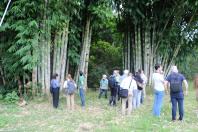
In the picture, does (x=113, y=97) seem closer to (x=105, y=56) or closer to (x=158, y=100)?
(x=158, y=100)

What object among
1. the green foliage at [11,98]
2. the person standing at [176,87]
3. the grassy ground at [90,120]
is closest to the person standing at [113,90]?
the grassy ground at [90,120]

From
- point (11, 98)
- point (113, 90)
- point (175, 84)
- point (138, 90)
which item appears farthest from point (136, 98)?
point (11, 98)

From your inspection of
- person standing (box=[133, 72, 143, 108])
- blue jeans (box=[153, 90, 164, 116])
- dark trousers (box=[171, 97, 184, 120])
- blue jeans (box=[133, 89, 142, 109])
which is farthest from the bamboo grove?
dark trousers (box=[171, 97, 184, 120])

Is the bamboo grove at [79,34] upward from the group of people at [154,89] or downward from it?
upward

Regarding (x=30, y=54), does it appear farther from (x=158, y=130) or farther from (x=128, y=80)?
(x=158, y=130)

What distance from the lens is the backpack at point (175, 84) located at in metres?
11.4

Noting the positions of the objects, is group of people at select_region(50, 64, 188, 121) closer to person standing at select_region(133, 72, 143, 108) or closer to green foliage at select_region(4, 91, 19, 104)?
person standing at select_region(133, 72, 143, 108)

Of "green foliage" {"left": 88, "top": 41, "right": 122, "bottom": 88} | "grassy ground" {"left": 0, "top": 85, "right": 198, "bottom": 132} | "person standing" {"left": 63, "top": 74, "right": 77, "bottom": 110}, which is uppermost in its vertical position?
"green foliage" {"left": 88, "top": 41, "right": 122, "bottom": 88}

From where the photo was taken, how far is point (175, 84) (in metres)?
11.4

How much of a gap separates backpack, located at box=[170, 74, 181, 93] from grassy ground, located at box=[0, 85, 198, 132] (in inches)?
35.6

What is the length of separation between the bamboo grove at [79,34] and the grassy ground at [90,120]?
100 inches

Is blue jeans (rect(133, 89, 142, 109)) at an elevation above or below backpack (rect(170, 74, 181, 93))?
below

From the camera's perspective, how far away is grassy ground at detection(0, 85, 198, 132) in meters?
10.3

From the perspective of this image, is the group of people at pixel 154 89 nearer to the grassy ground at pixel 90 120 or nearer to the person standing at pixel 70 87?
the person standing at pixel 70 87
